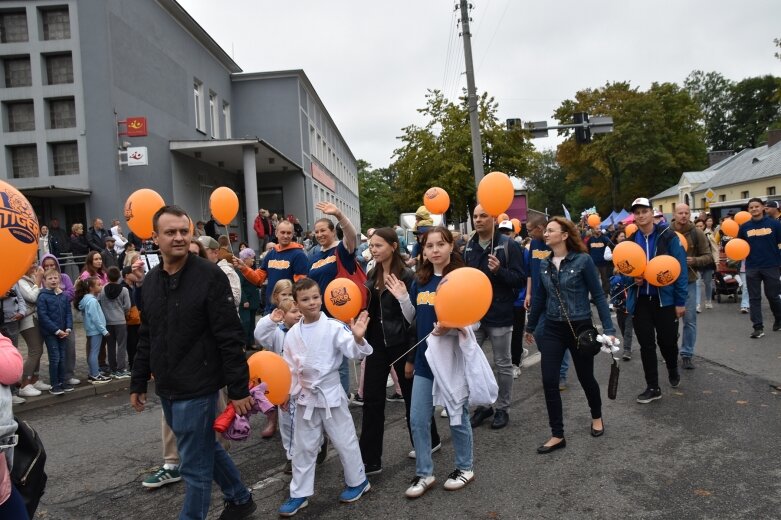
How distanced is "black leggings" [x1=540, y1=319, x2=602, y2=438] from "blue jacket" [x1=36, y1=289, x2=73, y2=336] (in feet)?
20.4

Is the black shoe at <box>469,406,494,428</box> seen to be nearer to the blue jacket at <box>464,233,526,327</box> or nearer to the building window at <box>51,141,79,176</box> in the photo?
the blue jacket at <box>464,233,526,327</box>

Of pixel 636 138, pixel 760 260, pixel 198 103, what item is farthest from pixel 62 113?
pixel 636 138

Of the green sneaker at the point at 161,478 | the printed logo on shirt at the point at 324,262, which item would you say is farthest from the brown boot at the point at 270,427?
Result: the printed logo on shirt at the point at 324,262

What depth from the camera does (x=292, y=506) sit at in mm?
3664

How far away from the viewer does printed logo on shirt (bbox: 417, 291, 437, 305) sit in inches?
161

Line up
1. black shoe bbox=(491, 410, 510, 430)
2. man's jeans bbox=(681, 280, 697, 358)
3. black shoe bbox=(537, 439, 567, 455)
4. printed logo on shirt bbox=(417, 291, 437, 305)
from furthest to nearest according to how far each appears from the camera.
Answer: man's jeans bbox=(681, 280, 697, 358), black shoe bbox=(491, 410, 510, 430), black shoe bbox=(537, 439, 567, 455), printed logo on shirt bbox=(417, 291, 437, 305)

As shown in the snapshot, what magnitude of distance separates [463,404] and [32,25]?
18.4 m

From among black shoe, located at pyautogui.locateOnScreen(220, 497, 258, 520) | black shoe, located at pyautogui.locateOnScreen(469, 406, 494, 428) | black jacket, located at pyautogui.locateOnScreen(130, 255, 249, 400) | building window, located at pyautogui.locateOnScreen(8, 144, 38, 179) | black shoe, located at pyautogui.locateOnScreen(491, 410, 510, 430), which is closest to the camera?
black jacket, located at pyautogui.locateOnScreen(130, 255, 249, 400)

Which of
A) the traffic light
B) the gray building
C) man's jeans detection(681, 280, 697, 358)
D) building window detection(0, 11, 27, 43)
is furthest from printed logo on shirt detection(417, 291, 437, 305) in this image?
building window detection(0, 11, 27, 43)

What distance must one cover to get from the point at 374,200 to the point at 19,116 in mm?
64555

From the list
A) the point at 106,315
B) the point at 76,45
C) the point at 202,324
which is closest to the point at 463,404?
the point at 202,324

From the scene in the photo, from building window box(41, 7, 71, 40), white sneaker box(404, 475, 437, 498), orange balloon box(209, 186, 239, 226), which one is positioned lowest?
white sneaker box(404, 475, 437, 498)

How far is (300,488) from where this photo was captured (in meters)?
3.71

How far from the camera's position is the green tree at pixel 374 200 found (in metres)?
79.0
